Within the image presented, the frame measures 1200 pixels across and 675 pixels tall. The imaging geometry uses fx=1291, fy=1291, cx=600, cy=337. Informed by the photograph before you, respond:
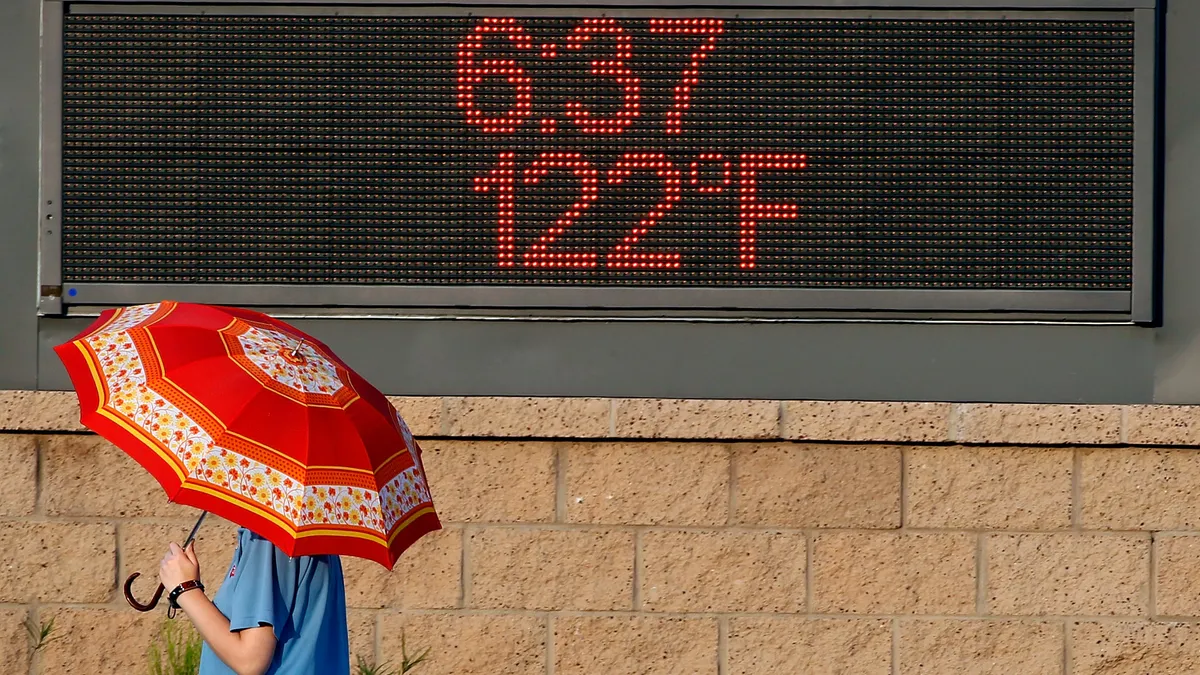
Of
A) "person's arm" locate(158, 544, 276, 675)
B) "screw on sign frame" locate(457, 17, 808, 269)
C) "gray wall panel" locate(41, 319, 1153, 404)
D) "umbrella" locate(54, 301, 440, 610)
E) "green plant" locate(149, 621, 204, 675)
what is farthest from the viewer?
"gray wall panel" locate(41, 319, 1153, 404)

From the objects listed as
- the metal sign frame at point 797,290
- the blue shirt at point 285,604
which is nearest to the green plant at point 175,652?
the metal sign frame at point 797,290

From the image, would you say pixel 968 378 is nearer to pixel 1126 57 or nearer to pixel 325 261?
pixel 1126 57

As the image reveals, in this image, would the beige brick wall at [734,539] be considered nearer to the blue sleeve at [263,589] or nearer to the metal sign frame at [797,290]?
the metal sign frame at [797,290]

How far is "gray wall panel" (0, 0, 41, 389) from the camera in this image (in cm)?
531

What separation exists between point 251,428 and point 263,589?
0.39 meters

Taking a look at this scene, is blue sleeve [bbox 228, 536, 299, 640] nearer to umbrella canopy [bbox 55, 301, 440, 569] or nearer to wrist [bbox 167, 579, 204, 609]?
wrist [bbox 167, 579, 204, 609]

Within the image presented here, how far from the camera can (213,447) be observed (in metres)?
2.71

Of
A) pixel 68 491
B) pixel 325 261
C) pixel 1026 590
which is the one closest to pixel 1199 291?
pixel 1026 590

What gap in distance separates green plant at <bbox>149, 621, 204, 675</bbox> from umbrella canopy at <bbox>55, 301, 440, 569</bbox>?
236 centimetres

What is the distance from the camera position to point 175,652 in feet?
17.0

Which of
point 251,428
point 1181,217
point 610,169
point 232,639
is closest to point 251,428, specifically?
point 251,428

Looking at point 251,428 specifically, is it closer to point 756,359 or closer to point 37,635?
point 756,359

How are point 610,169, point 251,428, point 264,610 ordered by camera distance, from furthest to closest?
point 610,169
point 264,610
point 251,428

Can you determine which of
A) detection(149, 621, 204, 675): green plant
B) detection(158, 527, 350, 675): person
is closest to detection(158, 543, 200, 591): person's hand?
detection(158, 527, 350, 675): person
